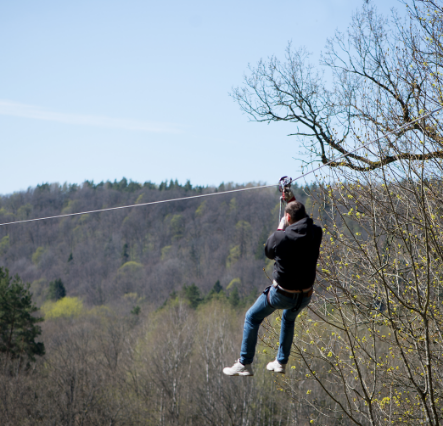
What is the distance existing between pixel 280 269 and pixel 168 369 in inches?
1218

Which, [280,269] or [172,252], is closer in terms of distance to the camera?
[280,269]

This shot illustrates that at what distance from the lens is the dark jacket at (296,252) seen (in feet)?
14.7

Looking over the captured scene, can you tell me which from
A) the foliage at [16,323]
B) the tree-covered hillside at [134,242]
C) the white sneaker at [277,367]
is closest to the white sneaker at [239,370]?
the white sneaker at [277,367]

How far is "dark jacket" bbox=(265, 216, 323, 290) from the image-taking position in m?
4.49

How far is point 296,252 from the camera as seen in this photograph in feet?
14.9

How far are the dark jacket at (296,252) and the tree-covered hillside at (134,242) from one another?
63.0 meters

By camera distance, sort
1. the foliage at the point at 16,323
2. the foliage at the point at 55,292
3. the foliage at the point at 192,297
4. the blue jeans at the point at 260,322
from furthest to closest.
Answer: the foliage at the point at 55,292 → the foliage at the point at 192,297 → the foliage at the point at 16,323 → the blue jeans at the point at 260,322

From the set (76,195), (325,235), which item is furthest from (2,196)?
Answer: (325,235)

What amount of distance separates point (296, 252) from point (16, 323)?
32054 millimetres

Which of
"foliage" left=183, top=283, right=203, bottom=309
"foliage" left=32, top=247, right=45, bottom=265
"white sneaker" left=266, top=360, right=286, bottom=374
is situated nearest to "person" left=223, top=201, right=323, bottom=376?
"white sneaker" left=266, top=360, right=286, bottom=374

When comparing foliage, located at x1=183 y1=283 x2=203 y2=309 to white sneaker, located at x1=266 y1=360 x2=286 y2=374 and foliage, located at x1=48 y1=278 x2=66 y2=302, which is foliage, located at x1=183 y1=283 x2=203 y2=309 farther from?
white sneaker, located at x1=266 y1=360 x2=286 y2=374

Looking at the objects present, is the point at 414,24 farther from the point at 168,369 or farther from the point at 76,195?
the point at 76,195

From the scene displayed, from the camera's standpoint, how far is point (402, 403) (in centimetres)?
820

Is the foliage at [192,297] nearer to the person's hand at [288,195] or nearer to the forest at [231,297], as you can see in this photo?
the forest at [231,297]
